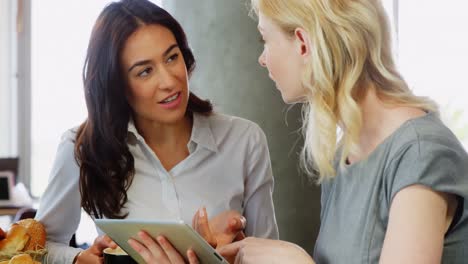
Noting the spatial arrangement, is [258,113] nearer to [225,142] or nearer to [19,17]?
[225,142]

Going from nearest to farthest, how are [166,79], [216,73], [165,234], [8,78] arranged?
[165,234] → [166,79] → [216,73] → [8,78]

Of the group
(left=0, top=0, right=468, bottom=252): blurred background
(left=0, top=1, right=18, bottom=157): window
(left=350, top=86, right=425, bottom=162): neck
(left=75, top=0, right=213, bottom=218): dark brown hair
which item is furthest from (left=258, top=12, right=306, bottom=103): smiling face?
(left=0, top=1, right=18, bottom=157): window

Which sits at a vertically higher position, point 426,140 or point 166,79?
point 426,140

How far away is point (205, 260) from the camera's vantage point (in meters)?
1.58

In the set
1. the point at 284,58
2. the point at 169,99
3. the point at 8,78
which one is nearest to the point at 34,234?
the point at 169,99

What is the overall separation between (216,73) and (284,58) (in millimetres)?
1885

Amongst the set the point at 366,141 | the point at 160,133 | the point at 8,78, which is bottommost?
the point at 8,78

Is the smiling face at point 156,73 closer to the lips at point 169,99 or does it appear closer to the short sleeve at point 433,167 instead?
the lips at point 169,99

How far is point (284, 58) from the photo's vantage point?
1643 millimetres

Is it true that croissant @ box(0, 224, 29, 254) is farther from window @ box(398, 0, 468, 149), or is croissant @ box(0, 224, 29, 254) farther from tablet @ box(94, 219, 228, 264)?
window @ box(398, 0, 468, 149)

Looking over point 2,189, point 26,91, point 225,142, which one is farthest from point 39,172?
point 225,142

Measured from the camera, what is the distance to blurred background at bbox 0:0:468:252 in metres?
3.46

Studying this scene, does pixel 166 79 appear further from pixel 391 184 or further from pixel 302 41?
pixel 391 184

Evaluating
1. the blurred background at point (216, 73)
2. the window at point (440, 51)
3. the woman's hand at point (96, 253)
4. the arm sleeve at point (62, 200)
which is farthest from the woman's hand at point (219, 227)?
the window at point (440, 51)
